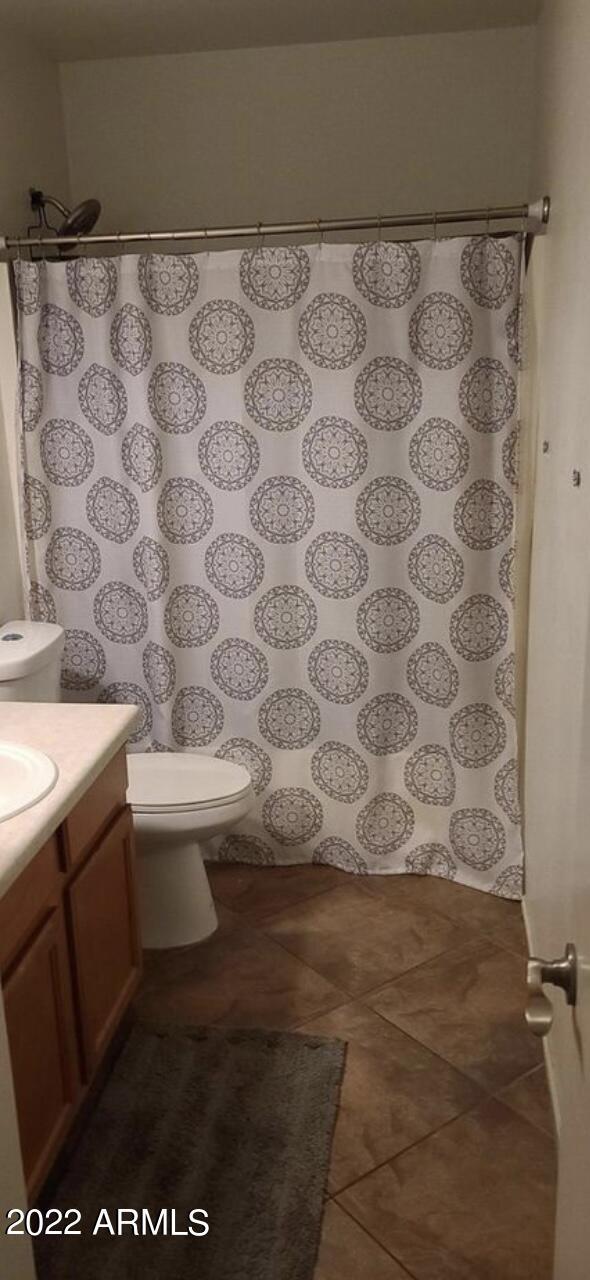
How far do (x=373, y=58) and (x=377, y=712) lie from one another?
1898 mm

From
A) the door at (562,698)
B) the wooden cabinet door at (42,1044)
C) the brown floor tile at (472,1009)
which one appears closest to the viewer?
the door at (562,698)

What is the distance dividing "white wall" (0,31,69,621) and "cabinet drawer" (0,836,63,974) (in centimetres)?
119

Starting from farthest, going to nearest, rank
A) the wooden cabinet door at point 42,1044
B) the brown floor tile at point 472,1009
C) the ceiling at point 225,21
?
1. the ceiling at point 225,21
2. the brown floor tile at point 472,1009
3. the wooden cabinet door at point 42,1044

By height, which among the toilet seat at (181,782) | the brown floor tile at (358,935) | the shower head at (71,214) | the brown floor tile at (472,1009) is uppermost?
the shower head at (71,214)

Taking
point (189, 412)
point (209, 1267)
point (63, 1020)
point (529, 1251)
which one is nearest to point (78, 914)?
point (63, 1020)

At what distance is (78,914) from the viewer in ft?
6.26

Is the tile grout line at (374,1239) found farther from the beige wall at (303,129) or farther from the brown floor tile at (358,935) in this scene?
the beige wall at (303,129)

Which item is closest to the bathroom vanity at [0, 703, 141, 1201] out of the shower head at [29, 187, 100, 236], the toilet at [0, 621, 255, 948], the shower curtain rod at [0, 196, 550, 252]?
the toilet at [0, 621, 255, 948]

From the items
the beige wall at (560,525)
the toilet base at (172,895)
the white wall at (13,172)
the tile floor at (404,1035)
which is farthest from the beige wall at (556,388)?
the white wall at (13,172)

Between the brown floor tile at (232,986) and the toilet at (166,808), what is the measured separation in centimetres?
7

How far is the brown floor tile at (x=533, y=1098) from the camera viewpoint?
2035 mm

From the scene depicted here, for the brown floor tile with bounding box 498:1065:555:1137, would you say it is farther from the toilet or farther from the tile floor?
the toilet

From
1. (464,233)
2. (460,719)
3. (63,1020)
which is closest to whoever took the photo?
(63,1020)

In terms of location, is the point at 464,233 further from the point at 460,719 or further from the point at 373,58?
the point at 460,719
